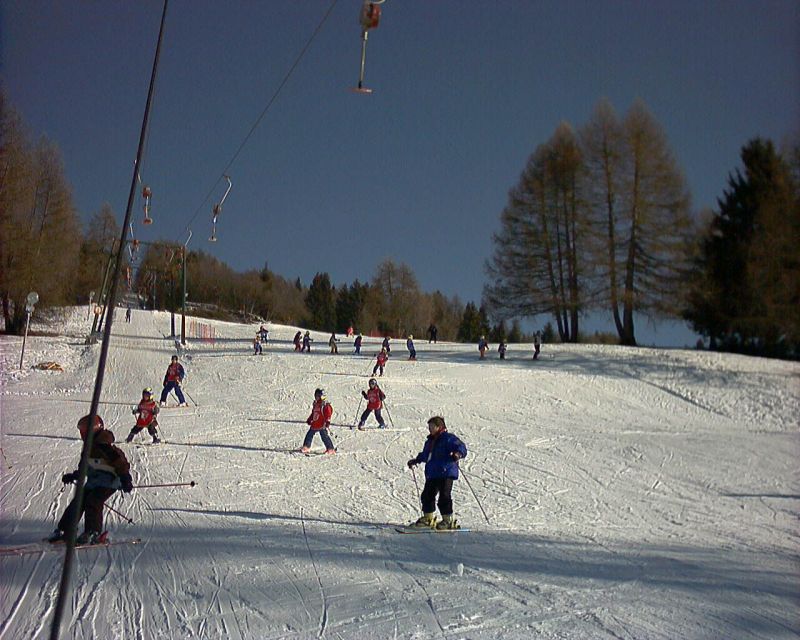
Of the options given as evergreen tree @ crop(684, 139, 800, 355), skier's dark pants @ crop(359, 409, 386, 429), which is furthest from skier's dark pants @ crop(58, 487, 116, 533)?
evergreen tree @ crop(684, 139, 800, 355)

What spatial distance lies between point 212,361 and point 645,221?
28.4 metres

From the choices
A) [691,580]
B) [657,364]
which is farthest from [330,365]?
[691,580]

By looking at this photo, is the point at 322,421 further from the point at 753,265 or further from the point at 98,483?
the point at 753,265

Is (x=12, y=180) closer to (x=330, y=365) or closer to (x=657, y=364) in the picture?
(x=330, y=365)

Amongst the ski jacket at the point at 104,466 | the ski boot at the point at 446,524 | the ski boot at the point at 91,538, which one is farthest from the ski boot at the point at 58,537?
the ski boot at the point at 446,524

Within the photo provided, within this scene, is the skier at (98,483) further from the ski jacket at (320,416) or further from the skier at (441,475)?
the ski jacket at (320,416)

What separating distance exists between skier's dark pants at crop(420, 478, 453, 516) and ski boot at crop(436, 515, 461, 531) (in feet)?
0.19

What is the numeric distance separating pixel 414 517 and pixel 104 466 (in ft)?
15.0

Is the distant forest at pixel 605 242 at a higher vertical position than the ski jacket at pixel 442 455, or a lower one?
higher

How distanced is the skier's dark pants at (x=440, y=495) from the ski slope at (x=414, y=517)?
0.52 meters

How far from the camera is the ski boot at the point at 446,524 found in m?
9.02

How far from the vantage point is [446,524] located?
9.05m

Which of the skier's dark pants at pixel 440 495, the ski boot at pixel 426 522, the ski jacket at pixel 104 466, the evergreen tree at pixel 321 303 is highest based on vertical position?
the evergreen tree at pixel 321 303

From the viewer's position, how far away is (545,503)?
11.7 m
